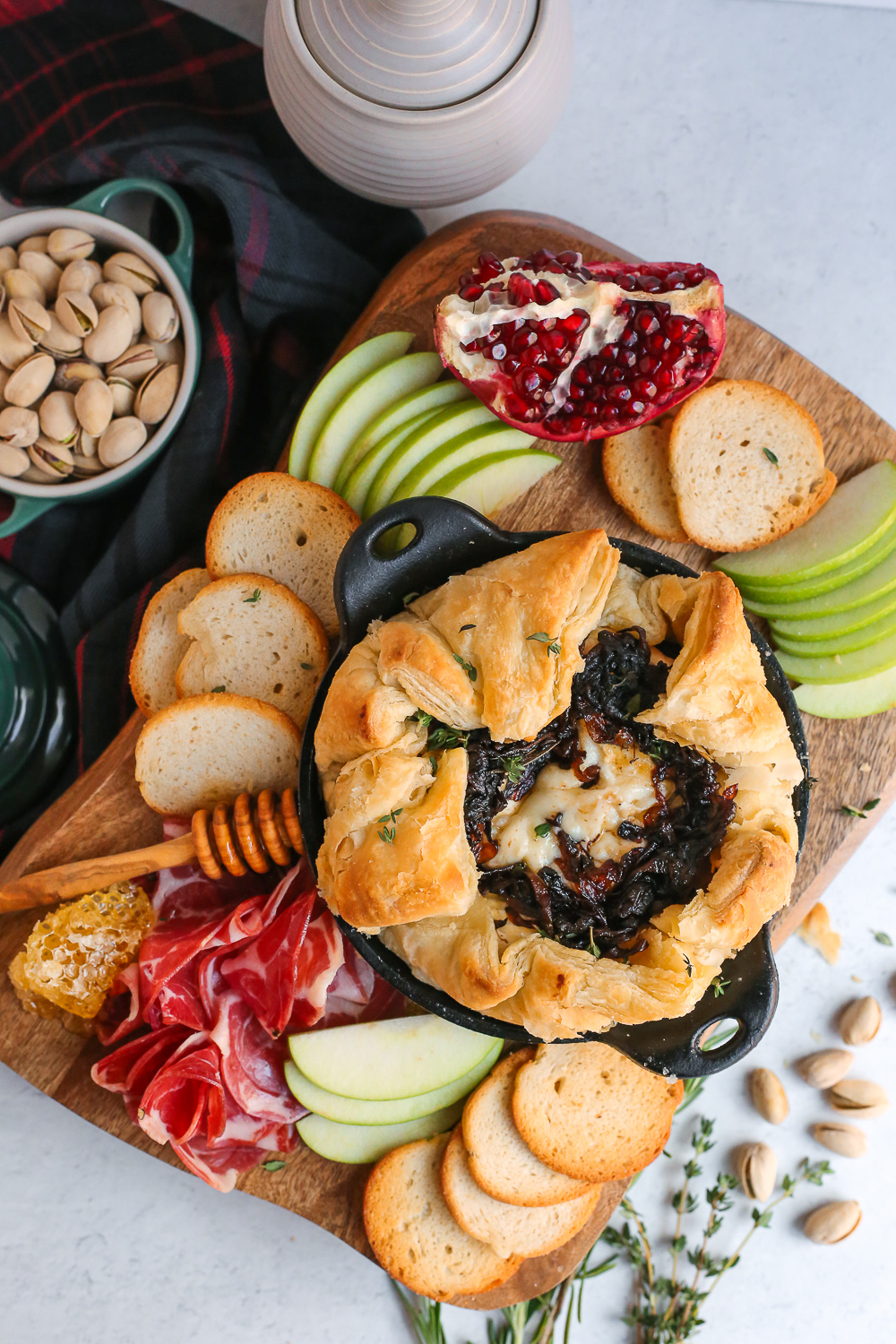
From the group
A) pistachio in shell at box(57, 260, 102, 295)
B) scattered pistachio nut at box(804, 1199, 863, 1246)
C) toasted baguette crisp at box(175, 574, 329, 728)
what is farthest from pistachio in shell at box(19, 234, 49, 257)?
scattered pistachio nut at box(804, 1199, 863, 1246)

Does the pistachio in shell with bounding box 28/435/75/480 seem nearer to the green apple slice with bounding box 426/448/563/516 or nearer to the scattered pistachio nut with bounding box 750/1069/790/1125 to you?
the green apple slice with bounding box 426/448/563/516

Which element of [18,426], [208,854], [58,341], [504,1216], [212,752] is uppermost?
[58,341]

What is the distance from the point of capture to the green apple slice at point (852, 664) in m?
3.20

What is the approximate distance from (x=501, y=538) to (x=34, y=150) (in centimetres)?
241

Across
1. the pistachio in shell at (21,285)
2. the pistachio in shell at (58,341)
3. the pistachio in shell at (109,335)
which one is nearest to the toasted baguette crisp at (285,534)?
the pistachio in shell at (109,335)

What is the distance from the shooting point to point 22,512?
342 centimetres

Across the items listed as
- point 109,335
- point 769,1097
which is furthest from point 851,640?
point 109,335

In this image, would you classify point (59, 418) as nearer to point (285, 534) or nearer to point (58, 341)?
point (58, 341)

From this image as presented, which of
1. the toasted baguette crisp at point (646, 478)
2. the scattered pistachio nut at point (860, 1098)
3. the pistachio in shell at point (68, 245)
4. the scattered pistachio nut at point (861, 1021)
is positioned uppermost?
the toasted baguette crisp at point (646, 478)

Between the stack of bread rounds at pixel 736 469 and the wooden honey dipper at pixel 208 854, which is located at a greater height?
the stack of bread rounds at pixel 736 469

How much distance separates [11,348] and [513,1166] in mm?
3236

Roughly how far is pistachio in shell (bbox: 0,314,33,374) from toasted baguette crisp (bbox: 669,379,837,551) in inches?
88.9

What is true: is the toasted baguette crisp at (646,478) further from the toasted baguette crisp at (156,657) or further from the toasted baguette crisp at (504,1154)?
the toasted baguette crisp at (504,1154)

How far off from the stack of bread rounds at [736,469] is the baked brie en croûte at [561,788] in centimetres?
56
